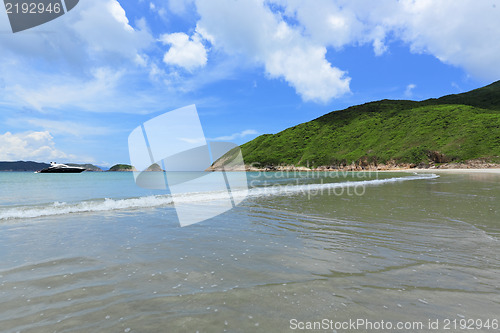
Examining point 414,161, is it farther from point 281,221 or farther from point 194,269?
point 194,269

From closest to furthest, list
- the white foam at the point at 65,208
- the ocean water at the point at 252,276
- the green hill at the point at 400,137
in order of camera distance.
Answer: the ocean water at the point at 252,276 → the white foam at the point at 65,208 → the green hill at the point at 400,137

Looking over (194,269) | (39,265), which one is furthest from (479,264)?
(39,265)

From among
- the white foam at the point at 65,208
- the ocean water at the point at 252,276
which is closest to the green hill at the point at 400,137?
the ocean water at the point at 252,276

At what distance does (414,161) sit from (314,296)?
115289mm

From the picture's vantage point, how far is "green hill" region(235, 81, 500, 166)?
93438 mm

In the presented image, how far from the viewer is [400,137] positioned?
125062mm

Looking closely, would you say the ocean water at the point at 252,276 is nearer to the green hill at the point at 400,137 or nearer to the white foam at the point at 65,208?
the white foam at the point at 65,208

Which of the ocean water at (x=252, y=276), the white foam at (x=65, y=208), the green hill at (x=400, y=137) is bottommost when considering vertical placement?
the ocean water at (x=252, y=276)

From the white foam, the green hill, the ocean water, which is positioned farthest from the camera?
the green hill

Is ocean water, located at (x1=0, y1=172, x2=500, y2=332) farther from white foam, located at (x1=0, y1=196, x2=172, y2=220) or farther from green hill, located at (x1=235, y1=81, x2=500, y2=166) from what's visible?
green hill, located at (x1=235, y1=81, x2=500, y2=166)

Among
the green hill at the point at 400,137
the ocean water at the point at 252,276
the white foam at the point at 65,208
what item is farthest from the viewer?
the green hill at the point at 400,137

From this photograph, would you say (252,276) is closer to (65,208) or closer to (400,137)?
(65,208)

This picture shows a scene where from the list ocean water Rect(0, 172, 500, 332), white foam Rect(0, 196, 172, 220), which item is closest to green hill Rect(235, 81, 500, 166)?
ocean water Rect(0, 172, 500, 332)

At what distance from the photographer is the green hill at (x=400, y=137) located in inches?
3679
